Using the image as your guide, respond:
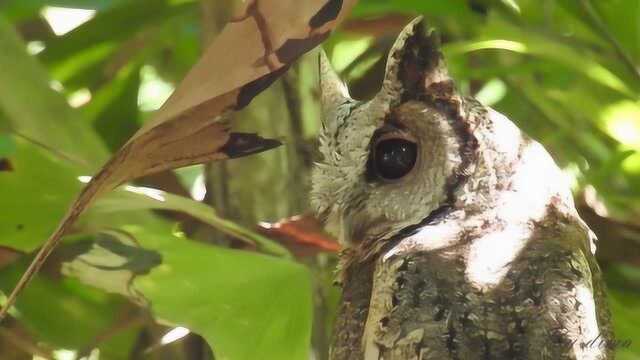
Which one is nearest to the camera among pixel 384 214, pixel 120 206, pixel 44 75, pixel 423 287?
pixel 423 287

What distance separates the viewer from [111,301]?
4.76 feet

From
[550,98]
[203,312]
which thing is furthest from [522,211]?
[550,98]

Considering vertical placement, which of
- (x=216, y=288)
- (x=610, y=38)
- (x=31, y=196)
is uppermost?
(x=31, y=196)

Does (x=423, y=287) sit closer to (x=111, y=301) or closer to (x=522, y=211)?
(x=522, y=211)

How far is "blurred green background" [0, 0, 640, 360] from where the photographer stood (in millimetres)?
1159

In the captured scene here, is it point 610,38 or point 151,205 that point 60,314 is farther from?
point 610,38

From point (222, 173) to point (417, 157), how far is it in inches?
17.4

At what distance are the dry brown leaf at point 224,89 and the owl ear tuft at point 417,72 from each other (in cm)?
15

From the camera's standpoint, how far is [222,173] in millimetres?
1434

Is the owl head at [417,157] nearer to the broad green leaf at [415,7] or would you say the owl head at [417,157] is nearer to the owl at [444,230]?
the owl at [444,230]

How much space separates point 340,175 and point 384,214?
66 millimetres

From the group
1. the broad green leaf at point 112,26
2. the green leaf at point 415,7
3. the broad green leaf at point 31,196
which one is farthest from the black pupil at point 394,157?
the broad green leaf at point 112,26

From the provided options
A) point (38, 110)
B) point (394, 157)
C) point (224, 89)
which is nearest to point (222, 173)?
point (38, 110)

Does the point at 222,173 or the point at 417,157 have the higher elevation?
the point at 417,157
